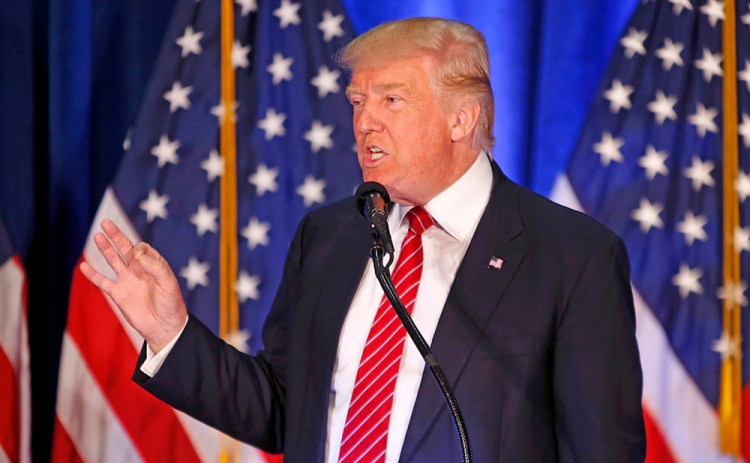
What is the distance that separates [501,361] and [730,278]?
1568 millimetres

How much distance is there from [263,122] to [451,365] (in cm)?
163

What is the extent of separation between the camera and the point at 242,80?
3.09m

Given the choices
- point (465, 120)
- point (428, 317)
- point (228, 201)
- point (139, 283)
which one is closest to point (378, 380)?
point (428, 317)

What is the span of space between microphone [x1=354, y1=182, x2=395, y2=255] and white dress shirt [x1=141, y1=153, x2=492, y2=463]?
271mm

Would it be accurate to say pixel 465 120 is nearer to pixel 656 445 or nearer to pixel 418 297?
pixel 418 297

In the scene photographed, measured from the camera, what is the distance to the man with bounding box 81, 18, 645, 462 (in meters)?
1.59

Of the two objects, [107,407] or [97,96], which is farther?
[97,96]

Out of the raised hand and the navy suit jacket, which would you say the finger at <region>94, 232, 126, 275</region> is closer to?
the raised hand

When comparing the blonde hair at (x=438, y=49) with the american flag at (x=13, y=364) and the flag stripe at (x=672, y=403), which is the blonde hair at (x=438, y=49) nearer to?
the flag stripe at (x=672, y=403)

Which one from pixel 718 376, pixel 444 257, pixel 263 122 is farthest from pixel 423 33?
pixel 718 376

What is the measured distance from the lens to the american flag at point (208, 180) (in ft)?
9.81

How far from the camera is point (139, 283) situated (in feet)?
5.43

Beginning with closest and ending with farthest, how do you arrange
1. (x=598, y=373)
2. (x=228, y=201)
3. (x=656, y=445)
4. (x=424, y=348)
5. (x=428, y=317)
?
(x=424, y=348) < (x=598, y=373) < (x=428, y=317) < (x=656, y=445) < (x=228, y=201)

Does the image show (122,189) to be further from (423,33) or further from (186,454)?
(423,33)
